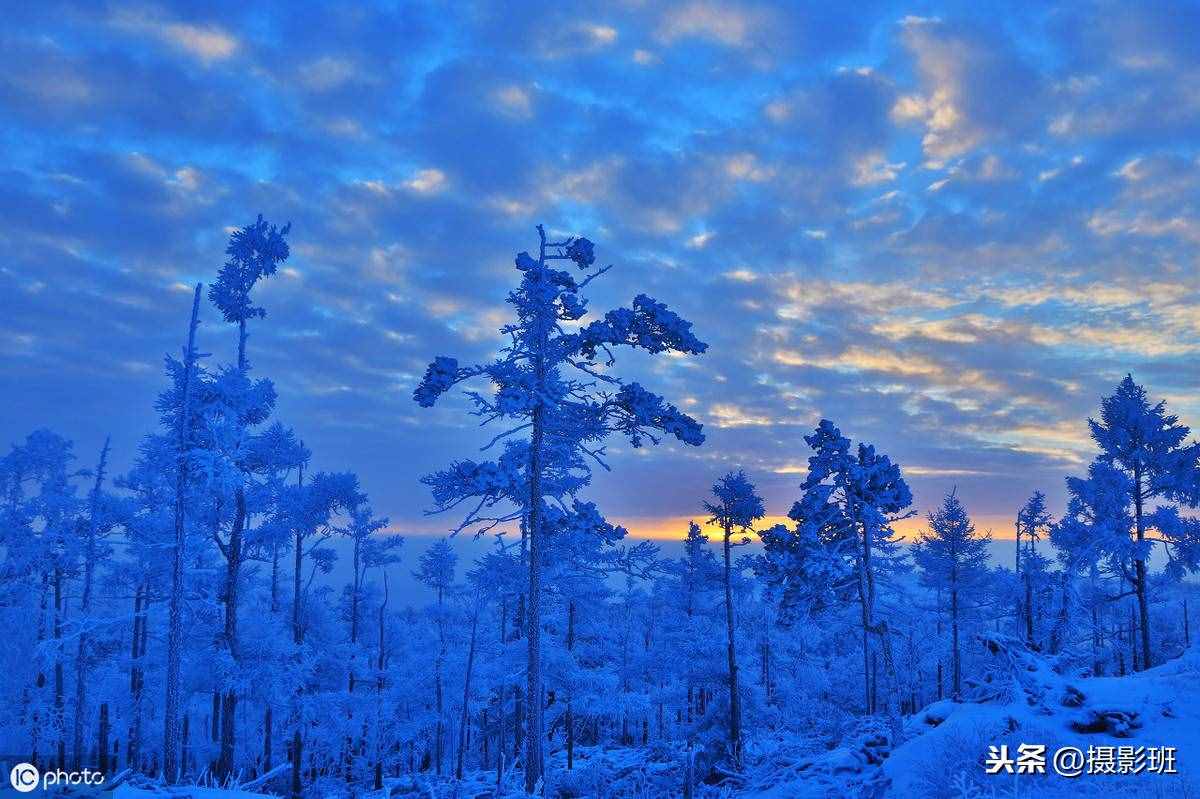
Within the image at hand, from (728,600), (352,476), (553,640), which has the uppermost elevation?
(352,476)

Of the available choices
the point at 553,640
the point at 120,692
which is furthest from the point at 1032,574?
Result: the point at 120,692

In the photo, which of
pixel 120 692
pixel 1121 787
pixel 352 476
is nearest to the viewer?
pixel 1121 787

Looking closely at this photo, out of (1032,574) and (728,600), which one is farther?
(1032,574)

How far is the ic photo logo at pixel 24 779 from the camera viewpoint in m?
8.84

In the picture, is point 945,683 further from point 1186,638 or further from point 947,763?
point 947,763

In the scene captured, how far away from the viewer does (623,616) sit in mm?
59562

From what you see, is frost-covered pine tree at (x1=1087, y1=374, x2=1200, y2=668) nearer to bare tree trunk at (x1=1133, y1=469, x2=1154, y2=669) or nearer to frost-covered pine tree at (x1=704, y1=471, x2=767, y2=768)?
bare tree trunk at (x1=1133, y1=469, x2=1154, y2=669)

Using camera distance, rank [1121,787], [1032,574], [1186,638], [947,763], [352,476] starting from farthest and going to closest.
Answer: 1. [1186,638]
2. [1032,574]
3. [352,476]
4. [947,763]
5. [1121,787]

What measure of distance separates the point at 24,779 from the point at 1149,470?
3128 centimetres

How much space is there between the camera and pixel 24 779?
352 inches

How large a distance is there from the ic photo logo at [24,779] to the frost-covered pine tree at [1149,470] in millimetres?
28988

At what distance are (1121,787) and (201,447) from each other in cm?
2043

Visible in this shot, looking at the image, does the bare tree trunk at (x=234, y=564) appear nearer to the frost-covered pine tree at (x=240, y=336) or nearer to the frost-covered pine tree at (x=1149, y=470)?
the frost-covered pine tree at (x=240, y=336)

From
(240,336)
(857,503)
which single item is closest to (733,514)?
(857,503)
